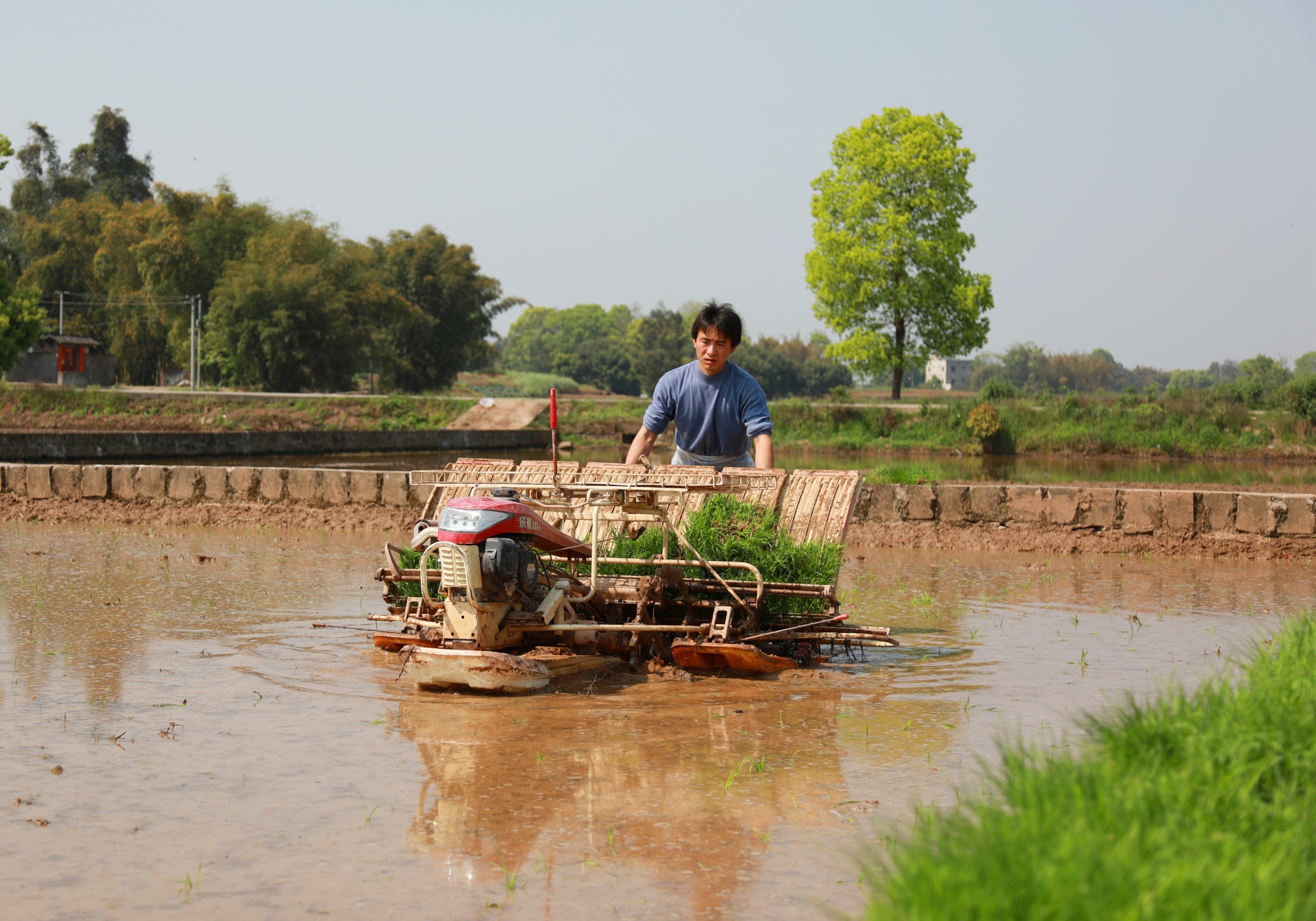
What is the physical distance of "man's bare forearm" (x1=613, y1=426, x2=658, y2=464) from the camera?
8234mm

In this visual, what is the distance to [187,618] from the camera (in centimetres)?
920

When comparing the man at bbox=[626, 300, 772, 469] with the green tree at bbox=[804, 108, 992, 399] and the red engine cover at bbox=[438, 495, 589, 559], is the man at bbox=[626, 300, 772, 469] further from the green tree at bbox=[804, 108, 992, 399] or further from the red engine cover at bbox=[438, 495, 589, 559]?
the green tree at bbox=[804, 108, 992, 399]

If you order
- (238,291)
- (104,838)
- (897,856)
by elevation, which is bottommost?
(104,838)

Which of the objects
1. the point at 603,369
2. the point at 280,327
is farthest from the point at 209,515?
the point at 603,369

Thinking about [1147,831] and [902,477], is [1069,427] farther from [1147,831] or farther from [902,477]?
[1147,831]

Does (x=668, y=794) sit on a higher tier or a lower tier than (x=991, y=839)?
lower

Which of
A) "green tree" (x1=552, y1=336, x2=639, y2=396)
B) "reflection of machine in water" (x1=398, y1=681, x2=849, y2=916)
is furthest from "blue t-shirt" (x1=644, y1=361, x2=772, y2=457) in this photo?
"green tree" (x1=552, y1=336, x2=639, y2=396)

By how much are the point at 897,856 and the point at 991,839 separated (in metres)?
0.24

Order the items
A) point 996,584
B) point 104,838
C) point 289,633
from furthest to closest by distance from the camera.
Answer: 1. point 996,584
2. point 289,633
3. point 104,838

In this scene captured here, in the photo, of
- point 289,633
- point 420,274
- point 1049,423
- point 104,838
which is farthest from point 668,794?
point 420,274

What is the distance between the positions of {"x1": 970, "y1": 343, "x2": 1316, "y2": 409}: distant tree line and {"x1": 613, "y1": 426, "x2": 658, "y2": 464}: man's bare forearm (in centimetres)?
3654

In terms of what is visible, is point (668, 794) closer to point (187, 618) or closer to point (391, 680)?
point (391, 680)

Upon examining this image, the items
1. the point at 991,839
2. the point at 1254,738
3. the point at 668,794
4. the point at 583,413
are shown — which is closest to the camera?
the point at 991,839

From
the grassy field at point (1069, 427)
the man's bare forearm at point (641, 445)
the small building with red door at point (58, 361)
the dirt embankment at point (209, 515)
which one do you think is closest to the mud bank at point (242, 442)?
the grassy field at point (1069, 427)
